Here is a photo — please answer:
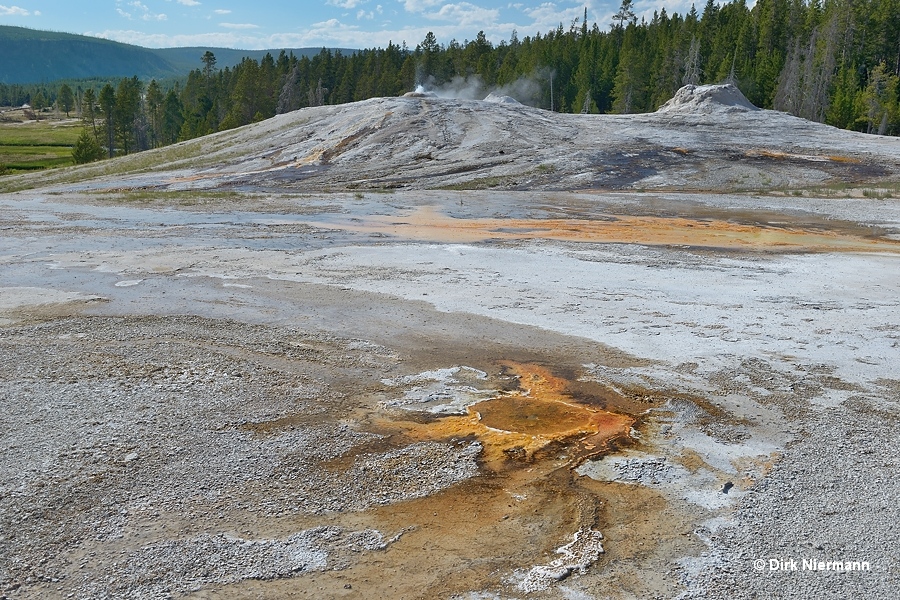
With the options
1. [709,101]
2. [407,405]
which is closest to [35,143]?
[709,101]

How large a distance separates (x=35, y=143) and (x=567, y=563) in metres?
95.4

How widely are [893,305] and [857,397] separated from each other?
174 inches

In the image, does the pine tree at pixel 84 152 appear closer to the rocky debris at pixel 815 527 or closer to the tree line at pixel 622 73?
the tree line at pixel 622 73

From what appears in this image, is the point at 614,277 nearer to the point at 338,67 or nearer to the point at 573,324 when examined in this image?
the point at 573,324

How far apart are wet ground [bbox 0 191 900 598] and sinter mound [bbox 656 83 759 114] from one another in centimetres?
3086

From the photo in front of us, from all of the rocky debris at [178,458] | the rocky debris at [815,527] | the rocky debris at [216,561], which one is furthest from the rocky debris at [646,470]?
the rocky debris at [216,561]

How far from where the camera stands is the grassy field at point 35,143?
62.4 m

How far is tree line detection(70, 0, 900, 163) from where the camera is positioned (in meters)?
62.0

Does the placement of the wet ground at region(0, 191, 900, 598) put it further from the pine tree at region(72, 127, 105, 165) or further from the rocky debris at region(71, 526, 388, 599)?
the pine tree at region(72, 127, 105, 165)

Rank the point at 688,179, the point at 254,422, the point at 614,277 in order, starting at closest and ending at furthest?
the point at 254,422 < the point at 614,277 < the point at 688,179

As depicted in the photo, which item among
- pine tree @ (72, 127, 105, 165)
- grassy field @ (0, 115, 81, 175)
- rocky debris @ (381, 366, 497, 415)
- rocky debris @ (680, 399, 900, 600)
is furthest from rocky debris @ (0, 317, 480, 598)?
pine tree @ (72, 127, 105, 165)

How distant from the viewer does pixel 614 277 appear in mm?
13000

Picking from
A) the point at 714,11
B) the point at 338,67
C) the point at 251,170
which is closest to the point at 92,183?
the point at 251,170

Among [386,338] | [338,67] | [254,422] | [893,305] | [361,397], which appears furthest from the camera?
[338,67]
